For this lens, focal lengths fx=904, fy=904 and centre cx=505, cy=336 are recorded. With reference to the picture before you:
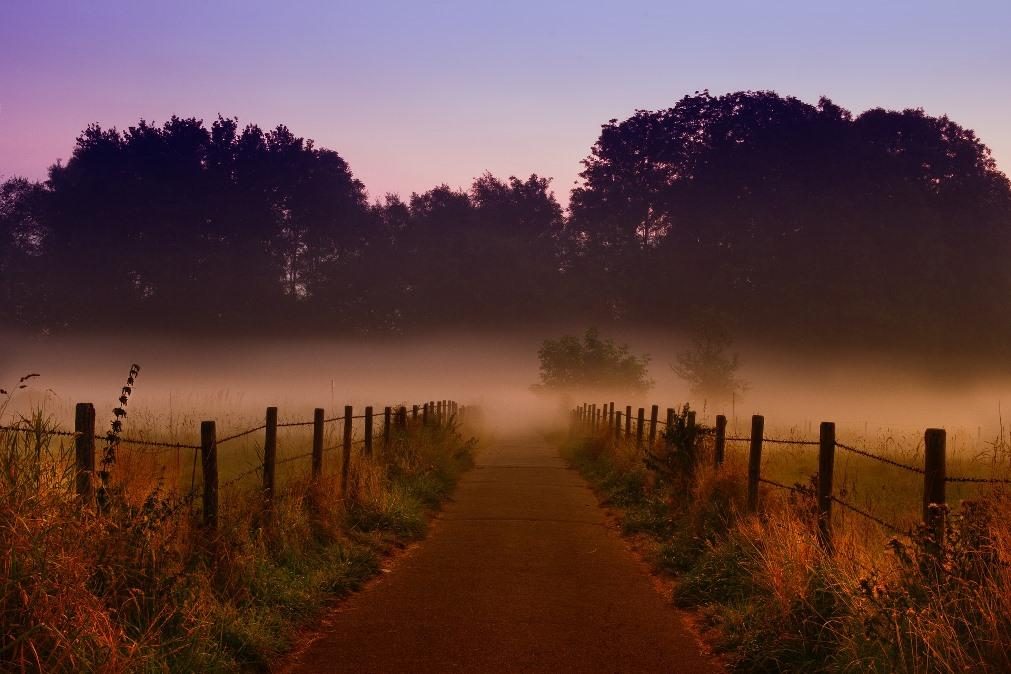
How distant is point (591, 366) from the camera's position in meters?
51.9

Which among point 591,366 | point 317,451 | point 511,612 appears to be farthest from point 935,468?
point 591,366

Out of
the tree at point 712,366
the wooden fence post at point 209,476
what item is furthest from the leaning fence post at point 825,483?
the tree at point 712,366

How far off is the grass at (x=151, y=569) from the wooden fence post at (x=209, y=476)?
11cm

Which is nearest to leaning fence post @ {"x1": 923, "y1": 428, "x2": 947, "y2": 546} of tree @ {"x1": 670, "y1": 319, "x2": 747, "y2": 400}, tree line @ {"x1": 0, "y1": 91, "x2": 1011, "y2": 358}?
tree @ {"x1": 670, "y1": 319, "x2": 747, "y2": 400}

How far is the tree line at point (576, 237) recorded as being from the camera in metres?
70.6

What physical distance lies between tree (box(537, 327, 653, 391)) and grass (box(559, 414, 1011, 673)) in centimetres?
3965

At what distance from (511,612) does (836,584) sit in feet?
8.28

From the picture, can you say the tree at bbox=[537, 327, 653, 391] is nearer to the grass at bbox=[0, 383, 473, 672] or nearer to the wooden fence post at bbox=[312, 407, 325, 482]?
the wooden fence post at bbox=[312, 407, 325, 482]

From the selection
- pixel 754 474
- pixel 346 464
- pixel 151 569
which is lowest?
pixel 346 464

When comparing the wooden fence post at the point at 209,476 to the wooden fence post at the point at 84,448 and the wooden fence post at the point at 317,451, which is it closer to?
the wooden fence post at the point at 84,448

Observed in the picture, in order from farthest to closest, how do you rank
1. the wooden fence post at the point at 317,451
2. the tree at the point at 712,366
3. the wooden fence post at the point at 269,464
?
the tree at the point at 712,366 < the wooden fence post at the point at 317,451 < the wooden fence post at the point at 269,464

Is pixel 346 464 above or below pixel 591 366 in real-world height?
below

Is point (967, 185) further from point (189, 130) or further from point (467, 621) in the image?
point (467, 621)

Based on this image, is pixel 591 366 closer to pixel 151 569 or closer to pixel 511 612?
pixel 511 612
